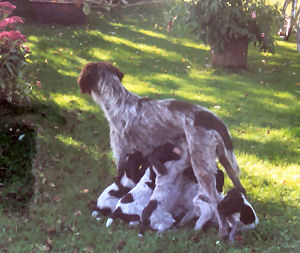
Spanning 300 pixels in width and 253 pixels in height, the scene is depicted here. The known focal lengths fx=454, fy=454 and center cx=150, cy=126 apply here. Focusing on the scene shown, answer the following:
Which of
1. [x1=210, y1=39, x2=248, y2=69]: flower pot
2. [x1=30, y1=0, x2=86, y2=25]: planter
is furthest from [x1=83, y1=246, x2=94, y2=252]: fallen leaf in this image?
[x1=210, y1=39, x2=248, y2=69]: flower pot

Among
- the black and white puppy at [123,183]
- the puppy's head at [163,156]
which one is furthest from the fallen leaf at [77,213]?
the puppy's head at [163,156]

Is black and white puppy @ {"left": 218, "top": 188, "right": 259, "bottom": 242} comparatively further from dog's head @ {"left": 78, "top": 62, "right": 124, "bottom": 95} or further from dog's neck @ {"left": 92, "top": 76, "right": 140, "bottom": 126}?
dog's head @ {"left": 78, "top": 62, "right": 124, "bottom": 95}

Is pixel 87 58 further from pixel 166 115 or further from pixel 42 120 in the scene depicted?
pixel 166 115

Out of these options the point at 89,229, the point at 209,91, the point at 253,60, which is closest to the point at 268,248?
the point at 89,229

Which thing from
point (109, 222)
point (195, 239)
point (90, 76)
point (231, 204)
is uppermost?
point (90, 76)

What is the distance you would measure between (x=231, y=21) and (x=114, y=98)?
4628 mm

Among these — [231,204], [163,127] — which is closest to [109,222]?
[163,127]

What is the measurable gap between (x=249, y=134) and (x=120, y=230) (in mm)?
2546

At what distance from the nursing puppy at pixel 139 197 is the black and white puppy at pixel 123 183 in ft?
0.47

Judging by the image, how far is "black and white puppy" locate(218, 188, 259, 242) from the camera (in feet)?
12.9

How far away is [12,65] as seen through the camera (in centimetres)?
635

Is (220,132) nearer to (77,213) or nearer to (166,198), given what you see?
(166,198)

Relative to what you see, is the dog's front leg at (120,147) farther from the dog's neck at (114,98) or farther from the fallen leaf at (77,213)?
the fallen leaf at (77,213)

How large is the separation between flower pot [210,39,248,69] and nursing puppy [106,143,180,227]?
444 cm
